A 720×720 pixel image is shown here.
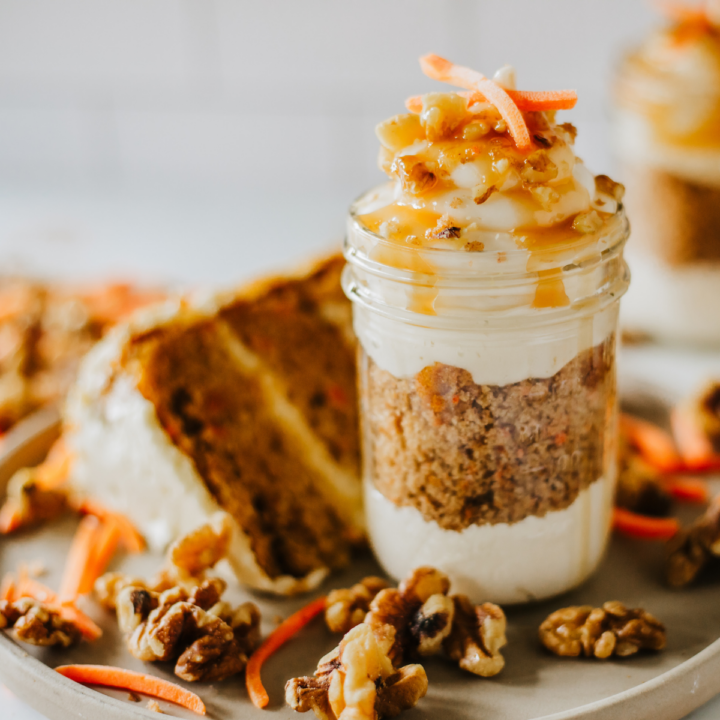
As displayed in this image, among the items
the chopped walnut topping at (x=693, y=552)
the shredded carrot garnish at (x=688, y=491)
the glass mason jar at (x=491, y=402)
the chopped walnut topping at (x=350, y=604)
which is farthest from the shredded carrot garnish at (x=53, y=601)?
the shredded carrot garnish at (x=688, y=491)

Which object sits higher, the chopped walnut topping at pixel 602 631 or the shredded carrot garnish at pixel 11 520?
the chopped walnut topping at pixel 602 631

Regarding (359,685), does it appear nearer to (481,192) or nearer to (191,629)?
(191,629)

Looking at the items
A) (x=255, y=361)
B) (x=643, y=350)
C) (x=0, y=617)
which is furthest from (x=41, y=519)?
(x=643, y=350)

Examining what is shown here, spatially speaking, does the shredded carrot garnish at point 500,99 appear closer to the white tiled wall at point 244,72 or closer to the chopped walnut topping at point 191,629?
the chopped walnut topping at point 191,629

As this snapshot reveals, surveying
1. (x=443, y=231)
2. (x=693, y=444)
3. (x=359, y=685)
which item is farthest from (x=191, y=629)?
(x=693, y=444)

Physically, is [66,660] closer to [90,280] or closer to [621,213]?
[621,213]

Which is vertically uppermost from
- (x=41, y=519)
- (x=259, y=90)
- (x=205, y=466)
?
(x=259, y=90)

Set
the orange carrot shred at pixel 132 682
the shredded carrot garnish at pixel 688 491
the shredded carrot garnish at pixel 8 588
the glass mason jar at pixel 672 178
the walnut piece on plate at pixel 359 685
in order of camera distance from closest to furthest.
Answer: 1. the walnut piece on plate at pixel 359 685
2. the orange carrot shred at pixel 132 682
3. the shredded carrot garnish at pixel 8 588
4. the shredded carrot garnish at pixel 688 491
5. the glass mason jar at pixel 672 178

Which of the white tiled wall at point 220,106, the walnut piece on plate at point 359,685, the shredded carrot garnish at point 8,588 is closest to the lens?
the walnut piece on plate at point 359,685
